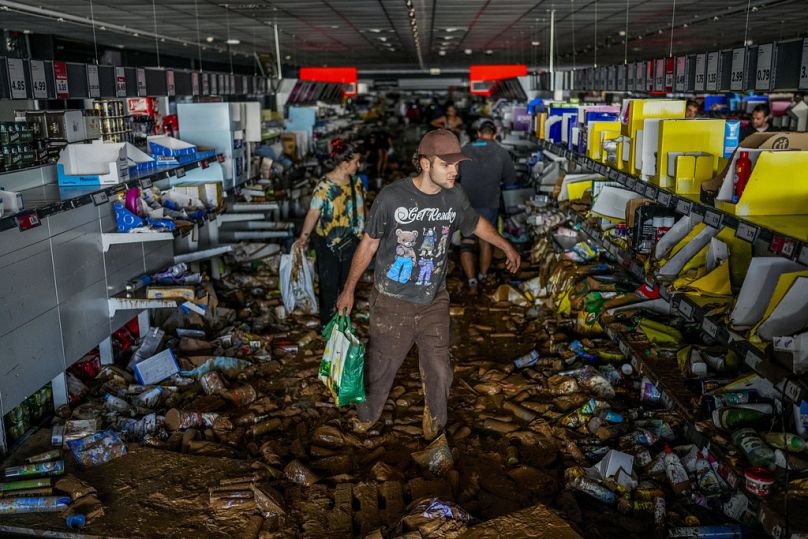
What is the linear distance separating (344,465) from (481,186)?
493cm

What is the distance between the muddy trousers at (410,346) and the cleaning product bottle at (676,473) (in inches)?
52.7

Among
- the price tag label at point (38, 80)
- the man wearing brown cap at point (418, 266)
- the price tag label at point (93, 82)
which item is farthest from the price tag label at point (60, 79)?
the man wearing brown cap at point (418, 266)

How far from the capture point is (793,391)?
2.95m

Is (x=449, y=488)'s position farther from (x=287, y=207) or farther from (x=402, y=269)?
(x=287, y=207)

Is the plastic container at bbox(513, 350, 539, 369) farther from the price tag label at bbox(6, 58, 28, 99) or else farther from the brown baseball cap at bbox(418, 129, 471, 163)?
the price tag label at bbox(6, 58, 28, 99)

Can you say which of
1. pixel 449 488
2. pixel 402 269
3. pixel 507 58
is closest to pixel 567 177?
pixel 402 269

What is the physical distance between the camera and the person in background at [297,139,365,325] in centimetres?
663

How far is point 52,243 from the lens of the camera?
523 cm

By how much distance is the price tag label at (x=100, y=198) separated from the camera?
5.30m

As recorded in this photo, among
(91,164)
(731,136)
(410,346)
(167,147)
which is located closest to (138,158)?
(167,147)

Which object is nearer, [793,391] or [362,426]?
[793,391]

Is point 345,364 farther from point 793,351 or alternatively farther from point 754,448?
point 793,351

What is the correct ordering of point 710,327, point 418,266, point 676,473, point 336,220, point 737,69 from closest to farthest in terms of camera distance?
point 710,327 < point 676,473 < point 418,266 < point 737,69 < point 336,220

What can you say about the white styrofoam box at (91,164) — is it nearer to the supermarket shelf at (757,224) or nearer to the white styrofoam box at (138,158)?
the white styrofoam box at (138,158)
